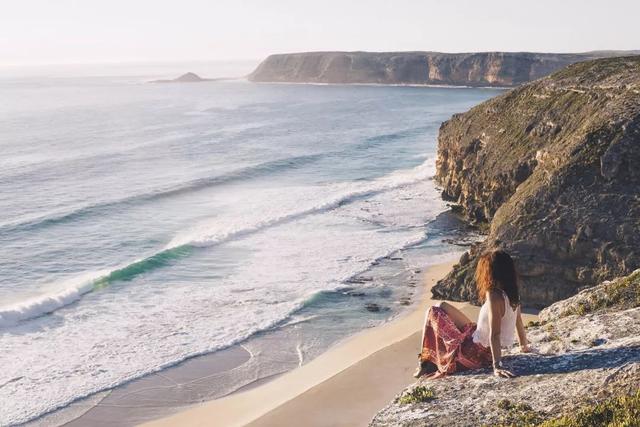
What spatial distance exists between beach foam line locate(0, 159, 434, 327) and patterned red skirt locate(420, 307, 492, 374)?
16.0 m

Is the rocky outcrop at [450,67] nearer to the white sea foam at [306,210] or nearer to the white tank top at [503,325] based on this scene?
the white sea foam at [306,210]

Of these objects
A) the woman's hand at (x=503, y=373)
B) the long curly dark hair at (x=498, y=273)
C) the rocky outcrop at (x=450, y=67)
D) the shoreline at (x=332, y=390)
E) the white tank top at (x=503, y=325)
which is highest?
the rocky outcrop at (x=450, y=67)

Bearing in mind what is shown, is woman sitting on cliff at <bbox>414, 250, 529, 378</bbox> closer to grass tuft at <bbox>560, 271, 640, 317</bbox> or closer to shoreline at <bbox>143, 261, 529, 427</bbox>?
grass tuft at <bbox>560, 271, 640, 317</bbox>

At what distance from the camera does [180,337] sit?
21.0 meters

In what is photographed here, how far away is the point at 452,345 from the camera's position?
1092 centimetres

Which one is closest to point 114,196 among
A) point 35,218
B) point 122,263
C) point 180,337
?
point 35,218

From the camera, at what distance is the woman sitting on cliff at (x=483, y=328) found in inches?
389

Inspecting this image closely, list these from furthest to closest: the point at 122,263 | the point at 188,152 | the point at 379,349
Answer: the point at 188,152 → the point at 122,263 → the point at 379,349

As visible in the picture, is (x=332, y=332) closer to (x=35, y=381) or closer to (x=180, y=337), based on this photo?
(x=180, y=337)

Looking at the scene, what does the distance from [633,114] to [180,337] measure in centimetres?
1657

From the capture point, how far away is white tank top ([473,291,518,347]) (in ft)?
33.3

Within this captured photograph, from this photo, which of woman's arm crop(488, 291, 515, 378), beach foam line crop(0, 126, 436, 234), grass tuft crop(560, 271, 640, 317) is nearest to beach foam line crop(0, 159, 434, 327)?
beach foam line crop(0, 126, 436, 234)

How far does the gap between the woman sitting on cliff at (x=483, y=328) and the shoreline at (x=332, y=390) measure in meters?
4.61

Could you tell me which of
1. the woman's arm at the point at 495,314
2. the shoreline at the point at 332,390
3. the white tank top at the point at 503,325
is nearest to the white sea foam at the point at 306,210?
the shoreline at the point at 332,390
